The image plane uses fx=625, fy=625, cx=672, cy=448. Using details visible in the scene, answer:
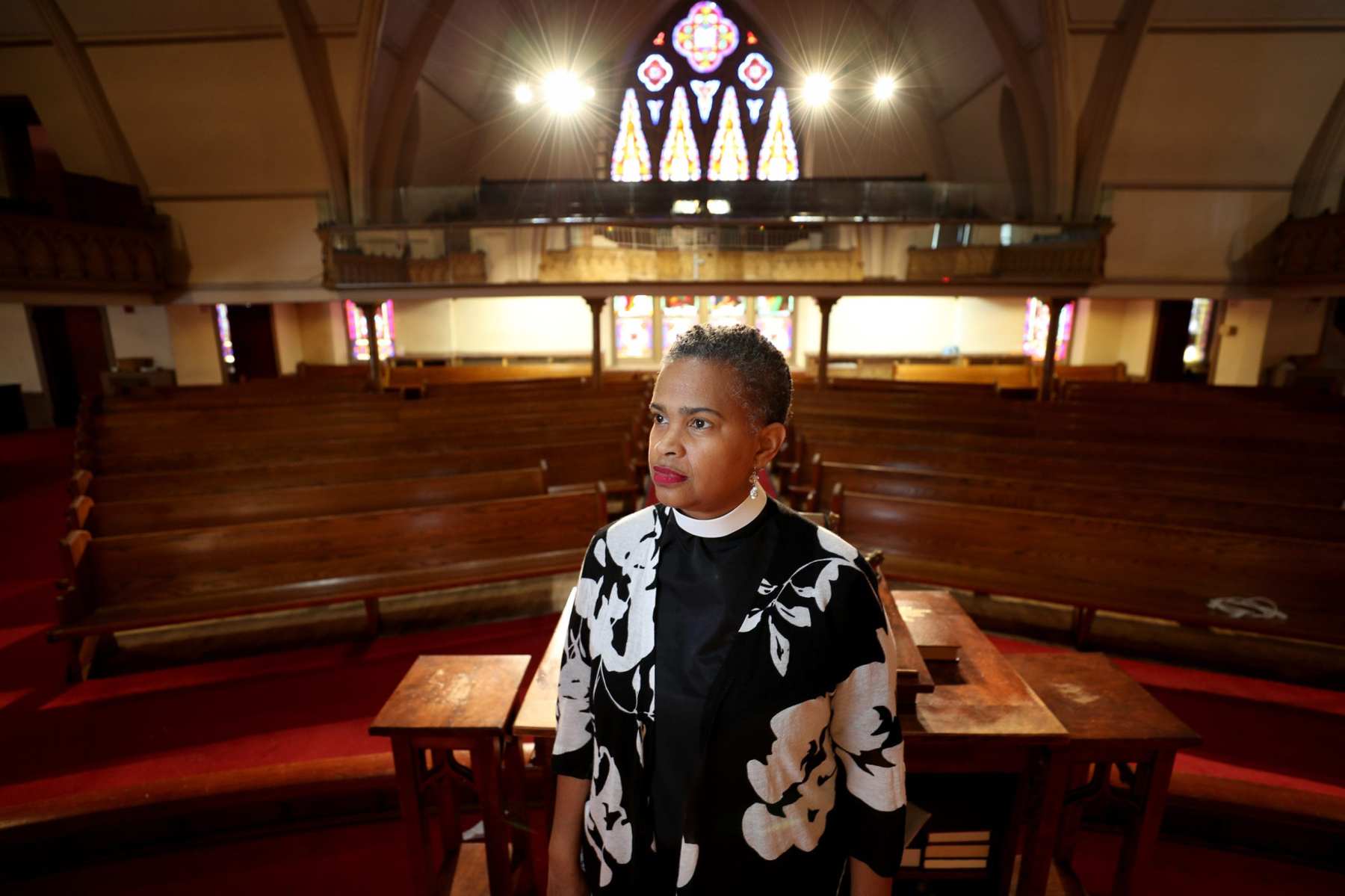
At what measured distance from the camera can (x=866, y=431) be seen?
19.5 ft

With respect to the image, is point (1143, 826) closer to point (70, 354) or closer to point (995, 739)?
point (995, 739)

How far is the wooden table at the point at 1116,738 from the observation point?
62.3 inches

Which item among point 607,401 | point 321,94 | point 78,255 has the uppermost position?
point 321,94

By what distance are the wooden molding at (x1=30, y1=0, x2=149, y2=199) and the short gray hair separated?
509 inches

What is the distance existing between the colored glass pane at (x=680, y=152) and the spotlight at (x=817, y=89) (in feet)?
9.08

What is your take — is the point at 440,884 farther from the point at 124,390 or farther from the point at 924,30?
the point at 924,30

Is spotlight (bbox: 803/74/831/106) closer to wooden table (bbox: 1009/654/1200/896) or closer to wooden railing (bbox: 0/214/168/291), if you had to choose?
wooden railing (bbox: 0/214/168/291)

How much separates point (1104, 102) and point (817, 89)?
Answer: 21.4 feet

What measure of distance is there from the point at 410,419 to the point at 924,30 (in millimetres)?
12757

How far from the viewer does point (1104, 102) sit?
379 inches

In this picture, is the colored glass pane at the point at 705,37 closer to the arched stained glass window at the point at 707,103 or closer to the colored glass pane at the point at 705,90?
the arched stained glass window at the point at 707,103

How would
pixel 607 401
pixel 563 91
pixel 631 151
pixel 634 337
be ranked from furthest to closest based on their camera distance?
pixel 634 337
pixel 631 151
pixel 563 91
pixel 607 401

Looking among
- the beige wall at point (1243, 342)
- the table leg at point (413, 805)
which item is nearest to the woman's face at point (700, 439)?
the table leg at point (413, 805)

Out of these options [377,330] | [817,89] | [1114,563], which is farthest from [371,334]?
[817,89]
